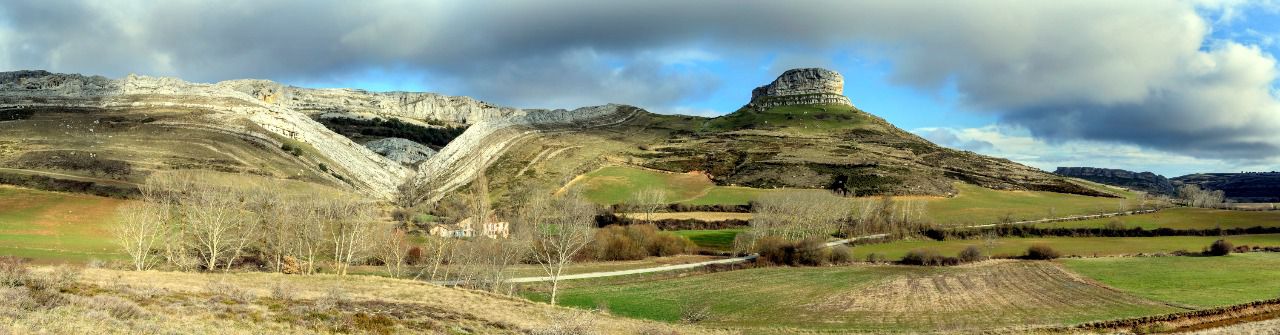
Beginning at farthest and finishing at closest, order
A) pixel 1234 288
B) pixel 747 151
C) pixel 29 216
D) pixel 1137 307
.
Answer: pixel 747 151 → pixel 29 216 → pixel 1234 288 → pixel 1137 307

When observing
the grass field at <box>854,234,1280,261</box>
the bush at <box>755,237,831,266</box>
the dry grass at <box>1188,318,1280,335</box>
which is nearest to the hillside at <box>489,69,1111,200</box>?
the grass field at <box>854,234,1280,261</box>

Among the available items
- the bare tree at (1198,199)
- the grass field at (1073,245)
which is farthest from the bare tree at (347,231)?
the bare tree at (1198,199)

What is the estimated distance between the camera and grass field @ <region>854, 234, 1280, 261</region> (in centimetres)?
8638

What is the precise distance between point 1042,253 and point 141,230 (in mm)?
92800

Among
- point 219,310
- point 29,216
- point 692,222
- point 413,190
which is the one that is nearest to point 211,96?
point 413,190

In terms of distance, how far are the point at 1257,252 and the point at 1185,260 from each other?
1321 centimetres

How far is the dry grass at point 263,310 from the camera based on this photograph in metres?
19.0

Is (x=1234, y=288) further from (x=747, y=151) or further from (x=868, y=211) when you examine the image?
(x=747, y=151)

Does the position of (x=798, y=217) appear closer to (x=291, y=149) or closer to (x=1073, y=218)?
(x=1073, y=218)

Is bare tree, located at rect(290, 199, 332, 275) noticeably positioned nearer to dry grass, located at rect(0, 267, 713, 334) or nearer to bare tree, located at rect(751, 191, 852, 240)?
dry grass, located at rect(0, 267, 713, 334)

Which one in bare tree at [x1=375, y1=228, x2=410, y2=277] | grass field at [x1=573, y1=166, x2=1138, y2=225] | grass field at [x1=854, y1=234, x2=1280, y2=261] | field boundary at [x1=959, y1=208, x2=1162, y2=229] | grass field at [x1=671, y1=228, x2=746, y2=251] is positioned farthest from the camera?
grass field at [x1=573, y1=166, x2=1138, y2=225]

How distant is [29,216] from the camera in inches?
2741

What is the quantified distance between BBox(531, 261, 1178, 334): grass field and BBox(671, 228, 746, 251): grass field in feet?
64.3

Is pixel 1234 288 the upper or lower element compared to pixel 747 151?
lower
